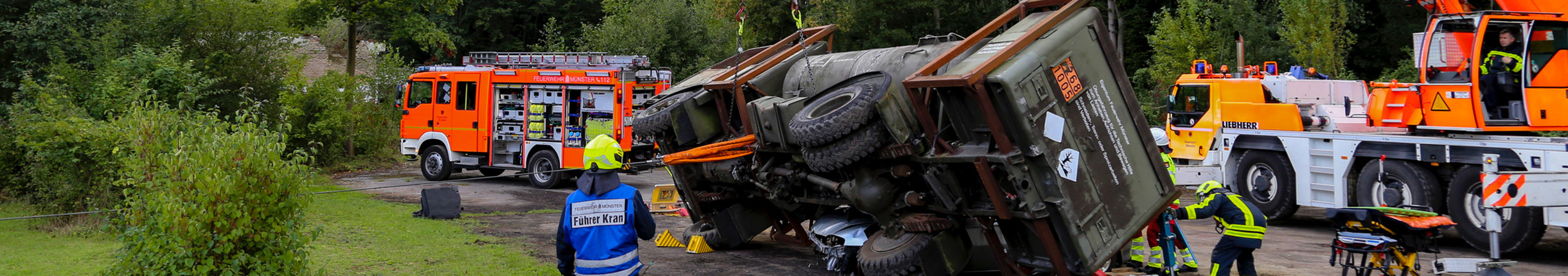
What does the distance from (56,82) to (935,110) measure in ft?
36.3

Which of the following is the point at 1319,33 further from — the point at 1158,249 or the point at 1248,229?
the point at 1248,229

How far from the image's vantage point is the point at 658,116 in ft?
31.3

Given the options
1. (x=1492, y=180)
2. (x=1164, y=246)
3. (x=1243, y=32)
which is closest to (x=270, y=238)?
(x=1164, y=246)

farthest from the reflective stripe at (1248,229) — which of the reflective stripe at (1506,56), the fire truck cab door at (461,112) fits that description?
the fire truck cab door at (461,112)

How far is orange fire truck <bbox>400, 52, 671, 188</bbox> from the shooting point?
16625mm

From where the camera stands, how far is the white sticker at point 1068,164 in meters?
6.50

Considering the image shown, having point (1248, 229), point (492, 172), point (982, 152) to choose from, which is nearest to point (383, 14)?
point (492, 172)

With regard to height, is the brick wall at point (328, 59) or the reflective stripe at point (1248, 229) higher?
the brick wall at point (328, 59)

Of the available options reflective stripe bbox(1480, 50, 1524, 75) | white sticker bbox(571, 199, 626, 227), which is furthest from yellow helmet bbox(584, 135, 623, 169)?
reflective stripe bbox(1480, 50, 1524, 75)

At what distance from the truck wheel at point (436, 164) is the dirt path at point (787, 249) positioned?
7.35 ft

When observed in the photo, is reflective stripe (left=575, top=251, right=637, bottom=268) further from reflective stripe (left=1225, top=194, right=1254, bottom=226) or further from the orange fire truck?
the orange fire truck

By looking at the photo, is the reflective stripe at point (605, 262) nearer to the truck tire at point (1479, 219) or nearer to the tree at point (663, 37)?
the truck tire at point (1479, 219)

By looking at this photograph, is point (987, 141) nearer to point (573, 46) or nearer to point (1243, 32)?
point (1243, 32)

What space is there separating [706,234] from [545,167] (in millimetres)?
7930
